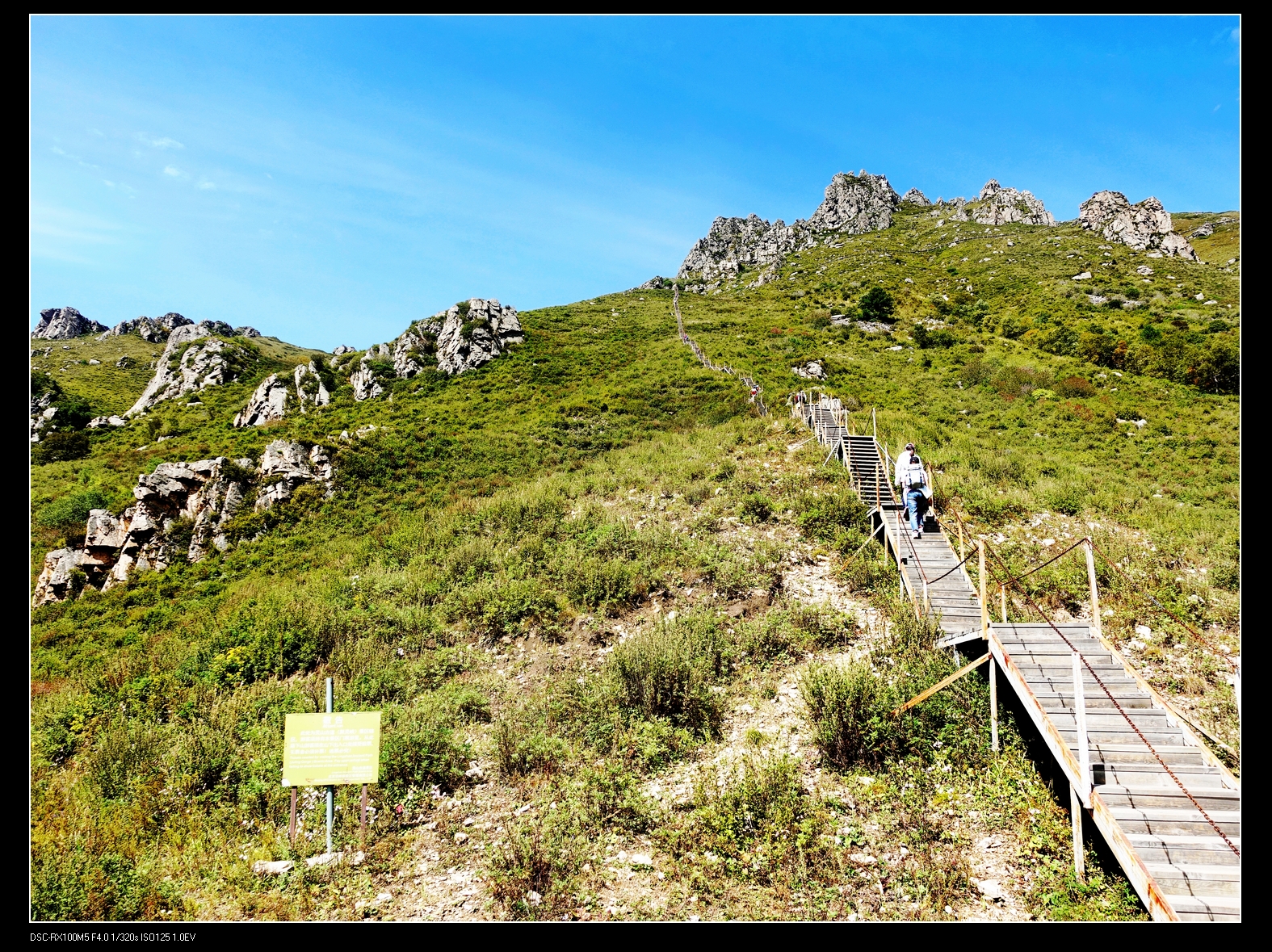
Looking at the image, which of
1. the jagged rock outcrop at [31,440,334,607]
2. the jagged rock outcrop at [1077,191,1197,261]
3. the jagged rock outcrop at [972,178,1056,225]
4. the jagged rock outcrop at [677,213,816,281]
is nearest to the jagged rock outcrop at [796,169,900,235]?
the jagged rock outcrop at [677,213,816,281]

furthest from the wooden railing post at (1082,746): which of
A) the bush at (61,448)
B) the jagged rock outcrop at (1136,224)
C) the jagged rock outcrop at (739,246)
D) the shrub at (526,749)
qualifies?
the jagged rock outcrop at (739,246)

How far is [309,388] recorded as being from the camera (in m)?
31.8

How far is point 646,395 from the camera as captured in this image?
1114 inches

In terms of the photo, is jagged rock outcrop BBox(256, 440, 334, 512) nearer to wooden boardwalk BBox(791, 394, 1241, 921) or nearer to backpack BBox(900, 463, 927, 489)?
backpack BBox(900, 463, 927, 489)

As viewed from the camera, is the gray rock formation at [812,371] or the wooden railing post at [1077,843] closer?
the wooden railing post at [1077,843]

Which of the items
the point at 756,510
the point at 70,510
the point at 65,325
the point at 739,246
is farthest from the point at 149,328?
the point at 756,510

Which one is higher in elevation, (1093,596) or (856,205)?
(856,205)

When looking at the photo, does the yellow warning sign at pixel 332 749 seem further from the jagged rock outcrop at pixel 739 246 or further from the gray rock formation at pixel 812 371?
the jagged rock outcrop at pixel 739 246

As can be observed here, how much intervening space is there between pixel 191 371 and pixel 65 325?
75038 mm

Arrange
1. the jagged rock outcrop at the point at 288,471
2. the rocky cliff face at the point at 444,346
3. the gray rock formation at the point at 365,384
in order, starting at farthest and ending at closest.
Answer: the rocky cliff face at the point at 444,346 → the gray rock formation at the point at 365,384 → the jagged rock outcrop at the point at 288,471

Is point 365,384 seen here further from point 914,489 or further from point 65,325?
point 65,325

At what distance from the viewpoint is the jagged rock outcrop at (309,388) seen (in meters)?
30.8

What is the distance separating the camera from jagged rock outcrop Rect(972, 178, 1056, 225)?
3039 inches

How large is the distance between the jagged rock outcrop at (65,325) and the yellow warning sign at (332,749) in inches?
4341
